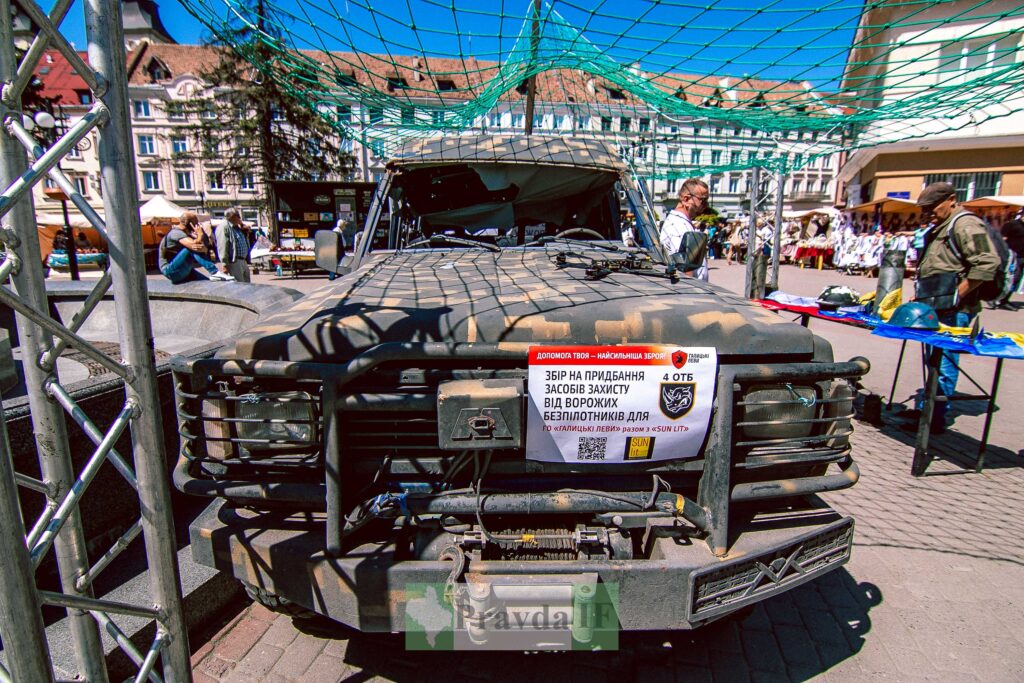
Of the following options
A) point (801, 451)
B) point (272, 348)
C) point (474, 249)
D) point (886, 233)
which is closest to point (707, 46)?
point (474, 249)

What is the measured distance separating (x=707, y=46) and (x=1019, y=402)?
214 inches

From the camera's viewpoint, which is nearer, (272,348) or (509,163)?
(272,348)

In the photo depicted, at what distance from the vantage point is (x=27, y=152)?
155cm

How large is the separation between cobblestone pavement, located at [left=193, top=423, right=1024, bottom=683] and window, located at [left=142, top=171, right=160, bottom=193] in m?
57.8

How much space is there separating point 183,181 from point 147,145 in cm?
399

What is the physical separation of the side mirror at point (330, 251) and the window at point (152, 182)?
56.4 m

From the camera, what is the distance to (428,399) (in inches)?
73.9

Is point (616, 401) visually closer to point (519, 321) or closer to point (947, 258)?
point (519, 321)

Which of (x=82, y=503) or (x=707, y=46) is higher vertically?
(x=707, y=46)

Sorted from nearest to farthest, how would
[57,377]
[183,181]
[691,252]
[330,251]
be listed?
[57,377]
[691,252]
[330,251]
[183,181]

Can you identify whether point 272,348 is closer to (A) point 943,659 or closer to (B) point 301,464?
(B) point 301,464

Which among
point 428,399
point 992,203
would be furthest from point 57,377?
point 992,203

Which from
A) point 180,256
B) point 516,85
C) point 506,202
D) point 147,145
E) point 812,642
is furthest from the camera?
point 147,145

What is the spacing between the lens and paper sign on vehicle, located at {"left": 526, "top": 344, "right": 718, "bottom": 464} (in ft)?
6.21
